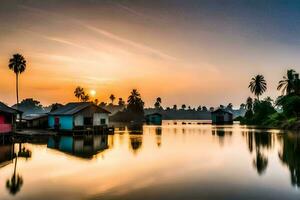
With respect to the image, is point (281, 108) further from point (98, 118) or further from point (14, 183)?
point (14, 183)

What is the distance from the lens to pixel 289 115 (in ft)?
258

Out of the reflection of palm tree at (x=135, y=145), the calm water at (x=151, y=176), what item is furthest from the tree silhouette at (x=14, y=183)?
the reflection of palm tree at (x=135, y=145)

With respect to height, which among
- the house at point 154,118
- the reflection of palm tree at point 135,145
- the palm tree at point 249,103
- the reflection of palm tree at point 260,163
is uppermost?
the palm tree at point 249,103

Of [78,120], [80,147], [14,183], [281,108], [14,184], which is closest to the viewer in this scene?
[14,184]

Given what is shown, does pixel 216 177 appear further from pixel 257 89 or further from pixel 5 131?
pixel 257 89

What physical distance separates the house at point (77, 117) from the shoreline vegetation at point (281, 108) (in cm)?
4180

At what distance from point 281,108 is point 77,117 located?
207 feet

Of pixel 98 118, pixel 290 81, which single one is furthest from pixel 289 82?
pixel 98 118

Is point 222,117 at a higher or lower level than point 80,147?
higher

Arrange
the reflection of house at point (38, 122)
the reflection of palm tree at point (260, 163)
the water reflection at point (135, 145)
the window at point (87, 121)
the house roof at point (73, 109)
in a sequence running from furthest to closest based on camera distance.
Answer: the reflection of house at point (38, 122) → the window at point (87, 121) → the house roof at point (73, 109) → the water reflection at point (135, 145) → the reflection of palm tree at point (260, 163)

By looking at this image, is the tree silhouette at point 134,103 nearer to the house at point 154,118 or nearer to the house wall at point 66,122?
the house at point 154,118

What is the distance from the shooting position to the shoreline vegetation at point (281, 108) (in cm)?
7375

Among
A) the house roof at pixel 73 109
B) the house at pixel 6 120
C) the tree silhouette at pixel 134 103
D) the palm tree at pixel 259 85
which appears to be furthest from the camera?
the tree silhouette at pixel 134 103

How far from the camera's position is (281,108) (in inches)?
3696
